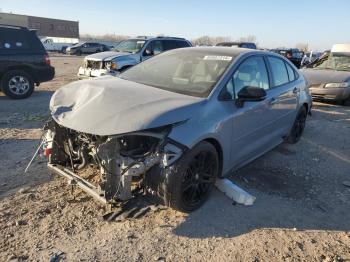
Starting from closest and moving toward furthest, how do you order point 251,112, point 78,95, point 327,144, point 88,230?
1. point 88,230
2. point 78,95
3. point 251,112
4. point 327,144

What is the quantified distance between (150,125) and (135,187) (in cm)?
82

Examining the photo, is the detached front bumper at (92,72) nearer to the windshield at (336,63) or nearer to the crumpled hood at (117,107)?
the crumpled hood at (117,107)

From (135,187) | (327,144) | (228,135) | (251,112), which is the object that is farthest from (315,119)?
(135,187)

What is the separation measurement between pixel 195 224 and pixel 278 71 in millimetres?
2975

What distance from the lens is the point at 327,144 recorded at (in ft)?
22.2

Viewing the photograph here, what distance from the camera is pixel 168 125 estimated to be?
136 inches

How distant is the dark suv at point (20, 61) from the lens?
9.77 m

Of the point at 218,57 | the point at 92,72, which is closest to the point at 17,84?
the point at 92,72

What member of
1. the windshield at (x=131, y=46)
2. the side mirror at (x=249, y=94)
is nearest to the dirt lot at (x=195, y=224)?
the side mirror at (x=249, y=94)

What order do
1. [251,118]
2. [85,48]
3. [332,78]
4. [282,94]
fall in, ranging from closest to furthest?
[251,118], [282,94], [332,78], [85,48]

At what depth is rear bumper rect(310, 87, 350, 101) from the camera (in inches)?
421

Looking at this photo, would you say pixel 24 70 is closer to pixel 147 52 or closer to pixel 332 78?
pixel 147 52

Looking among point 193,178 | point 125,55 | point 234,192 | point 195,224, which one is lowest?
point 195,224

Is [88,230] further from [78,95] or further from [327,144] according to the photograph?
[327,144]
